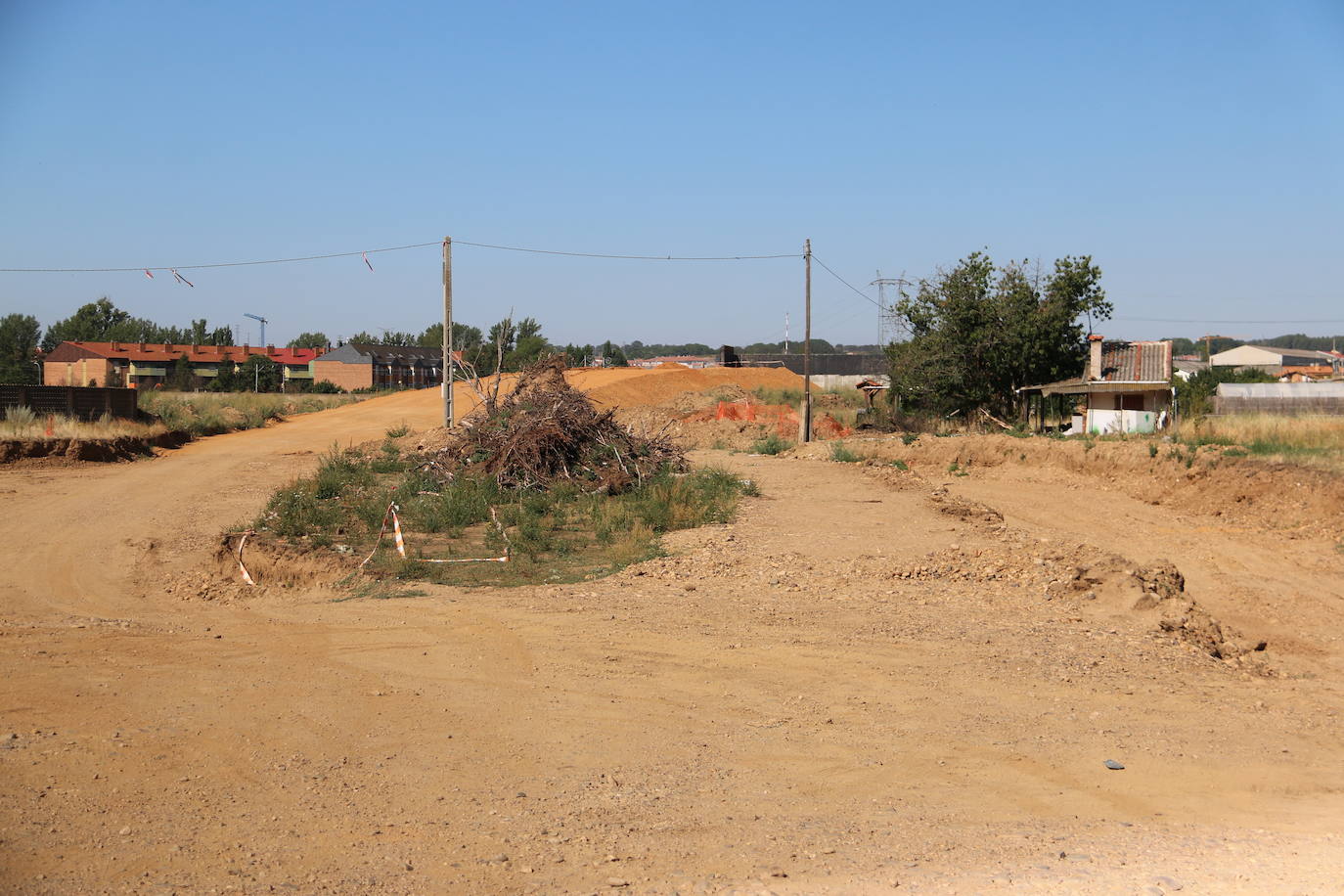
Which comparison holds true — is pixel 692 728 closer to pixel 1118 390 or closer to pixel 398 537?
pixel 398 537

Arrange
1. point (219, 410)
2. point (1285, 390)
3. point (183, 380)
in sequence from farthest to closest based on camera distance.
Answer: point (183, 380)
point (219, 410)
point (1285, 390)

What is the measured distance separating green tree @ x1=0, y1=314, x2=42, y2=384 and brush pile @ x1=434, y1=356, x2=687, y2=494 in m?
56.1

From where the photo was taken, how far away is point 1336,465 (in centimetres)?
2070

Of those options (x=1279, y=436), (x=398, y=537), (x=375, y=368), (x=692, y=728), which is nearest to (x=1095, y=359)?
(x=1279, y=436)

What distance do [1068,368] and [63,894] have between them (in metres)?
37.8

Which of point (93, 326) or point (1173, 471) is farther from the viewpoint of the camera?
point (93, 326)

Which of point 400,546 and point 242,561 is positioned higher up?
point 400,546

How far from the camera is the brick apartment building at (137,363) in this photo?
75062 millimetres

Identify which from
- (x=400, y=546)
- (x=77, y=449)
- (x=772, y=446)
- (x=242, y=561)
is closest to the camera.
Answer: (x=242, y=561)

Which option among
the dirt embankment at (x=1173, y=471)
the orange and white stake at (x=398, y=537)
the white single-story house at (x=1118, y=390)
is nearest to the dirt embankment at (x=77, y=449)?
the orange and white stake at (x=398, y=537)

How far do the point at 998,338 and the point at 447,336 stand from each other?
20.6 metres

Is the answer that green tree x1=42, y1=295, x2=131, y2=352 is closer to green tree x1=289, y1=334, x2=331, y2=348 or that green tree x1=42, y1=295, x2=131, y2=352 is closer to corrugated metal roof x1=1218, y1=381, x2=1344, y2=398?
green tree x1=289, y1=334, x2=331, y2=348

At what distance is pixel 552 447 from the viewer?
60.2 feet

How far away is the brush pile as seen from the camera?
→ 18.1m
